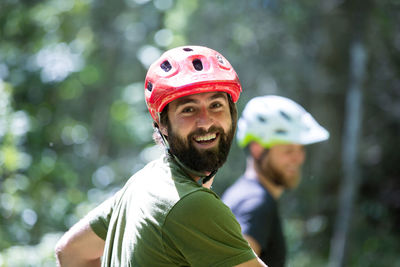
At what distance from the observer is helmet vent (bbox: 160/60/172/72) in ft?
7.79

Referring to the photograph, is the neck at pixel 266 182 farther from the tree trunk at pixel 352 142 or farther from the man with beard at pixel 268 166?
the tree trunk at pixel 352 142

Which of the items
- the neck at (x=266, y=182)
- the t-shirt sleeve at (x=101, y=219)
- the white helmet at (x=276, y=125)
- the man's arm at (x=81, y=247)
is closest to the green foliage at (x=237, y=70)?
the white helmet at (x=276, y=125)

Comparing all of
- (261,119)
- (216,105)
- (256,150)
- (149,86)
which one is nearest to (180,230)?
(216,105)

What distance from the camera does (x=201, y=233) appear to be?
6.31ft

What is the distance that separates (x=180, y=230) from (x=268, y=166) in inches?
79.1

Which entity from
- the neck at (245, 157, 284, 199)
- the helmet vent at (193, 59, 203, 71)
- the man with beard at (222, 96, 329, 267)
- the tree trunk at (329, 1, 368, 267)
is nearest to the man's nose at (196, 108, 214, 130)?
the helmet vent at (193, 59, 203, 71)

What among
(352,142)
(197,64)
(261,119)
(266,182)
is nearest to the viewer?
(197,64)

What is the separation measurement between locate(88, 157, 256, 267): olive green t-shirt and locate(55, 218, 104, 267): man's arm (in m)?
0.47

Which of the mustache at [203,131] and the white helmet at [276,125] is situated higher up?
the mustache at [203,131]

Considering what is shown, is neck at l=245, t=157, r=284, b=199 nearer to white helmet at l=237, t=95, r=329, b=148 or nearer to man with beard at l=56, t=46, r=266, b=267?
white helmet at l=237, t=95, r=329, b=148

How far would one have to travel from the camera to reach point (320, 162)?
35.8 feet

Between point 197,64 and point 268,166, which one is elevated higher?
point 197,64

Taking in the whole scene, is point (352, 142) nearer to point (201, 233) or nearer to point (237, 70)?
point (237, 70)

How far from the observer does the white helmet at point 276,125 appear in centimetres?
396
